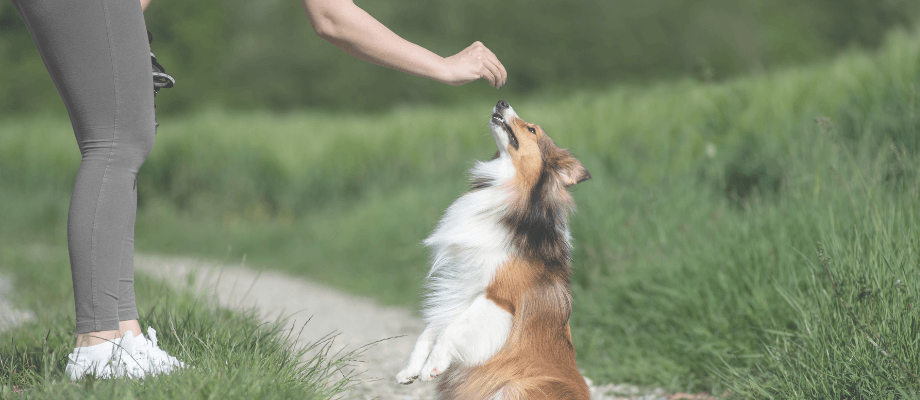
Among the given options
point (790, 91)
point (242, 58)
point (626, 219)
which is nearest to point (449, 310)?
point (626, 219)

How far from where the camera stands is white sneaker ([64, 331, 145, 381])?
6.03 ft

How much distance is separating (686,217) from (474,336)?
2.78 metres

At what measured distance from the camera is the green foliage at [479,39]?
7758 millimetres

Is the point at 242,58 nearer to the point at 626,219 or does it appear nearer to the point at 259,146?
the point at 259,146

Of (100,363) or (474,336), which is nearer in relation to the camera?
(100,363)

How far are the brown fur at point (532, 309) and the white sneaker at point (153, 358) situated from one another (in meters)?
0.97

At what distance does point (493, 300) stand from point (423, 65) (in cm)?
87

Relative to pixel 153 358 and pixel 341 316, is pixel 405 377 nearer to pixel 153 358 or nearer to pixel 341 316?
pixel 153 358

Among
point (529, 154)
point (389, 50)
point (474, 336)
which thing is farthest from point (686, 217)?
point (389, 50)

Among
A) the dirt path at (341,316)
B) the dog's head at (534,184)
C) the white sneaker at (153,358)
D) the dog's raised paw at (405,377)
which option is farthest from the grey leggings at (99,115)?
the dog's head at (534,184)

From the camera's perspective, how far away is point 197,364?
2020mm

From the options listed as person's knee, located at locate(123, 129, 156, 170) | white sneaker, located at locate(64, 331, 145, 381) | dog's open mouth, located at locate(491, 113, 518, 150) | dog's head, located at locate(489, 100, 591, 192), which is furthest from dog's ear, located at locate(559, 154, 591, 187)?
white sneaker, located at locate(64, 331, 145, 381)

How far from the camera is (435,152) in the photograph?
8.67 meters

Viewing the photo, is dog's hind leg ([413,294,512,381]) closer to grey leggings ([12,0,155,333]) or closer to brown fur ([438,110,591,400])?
brown fur ([438,110,591,400])
